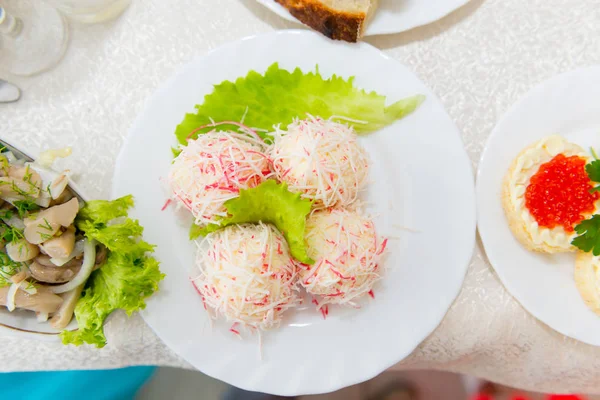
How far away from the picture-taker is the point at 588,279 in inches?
45.7

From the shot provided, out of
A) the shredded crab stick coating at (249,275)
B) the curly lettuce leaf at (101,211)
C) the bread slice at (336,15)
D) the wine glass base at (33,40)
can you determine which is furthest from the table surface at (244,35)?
the shredded crab stick coating at (249,275)

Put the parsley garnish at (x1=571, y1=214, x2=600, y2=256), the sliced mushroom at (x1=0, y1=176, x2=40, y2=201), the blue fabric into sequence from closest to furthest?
the sliced mushroom at (x1=0, y1=176, x2=40, y2=201) < the parsley garnish at (x1=571, y1=214, x2=600, y2=256) < the blue fabric

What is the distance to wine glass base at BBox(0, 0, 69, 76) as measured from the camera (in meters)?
1.29

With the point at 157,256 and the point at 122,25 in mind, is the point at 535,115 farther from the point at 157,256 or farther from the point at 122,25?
the point at 122,25

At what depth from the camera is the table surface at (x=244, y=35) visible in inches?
50.9

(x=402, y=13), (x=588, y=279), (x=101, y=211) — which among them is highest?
(x=402, y=13)

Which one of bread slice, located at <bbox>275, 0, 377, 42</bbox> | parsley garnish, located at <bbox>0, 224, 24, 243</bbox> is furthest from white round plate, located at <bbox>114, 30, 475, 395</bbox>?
parsley garnish, located at <bbox>0, 224, 24, 243</bbox>

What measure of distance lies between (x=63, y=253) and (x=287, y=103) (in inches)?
24.9

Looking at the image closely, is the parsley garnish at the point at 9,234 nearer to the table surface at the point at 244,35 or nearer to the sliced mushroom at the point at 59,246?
the sliced mushroom at the point at 59,246

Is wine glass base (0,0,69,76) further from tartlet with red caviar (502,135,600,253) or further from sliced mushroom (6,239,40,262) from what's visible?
tartlet with red caviar (502,135,600,253)

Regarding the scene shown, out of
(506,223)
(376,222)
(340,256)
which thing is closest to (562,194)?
(506,223)

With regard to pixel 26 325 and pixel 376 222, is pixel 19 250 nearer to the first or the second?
pixel 26 325

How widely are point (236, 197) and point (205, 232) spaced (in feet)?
0.48

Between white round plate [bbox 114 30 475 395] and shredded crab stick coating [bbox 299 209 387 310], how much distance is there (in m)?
0.11
